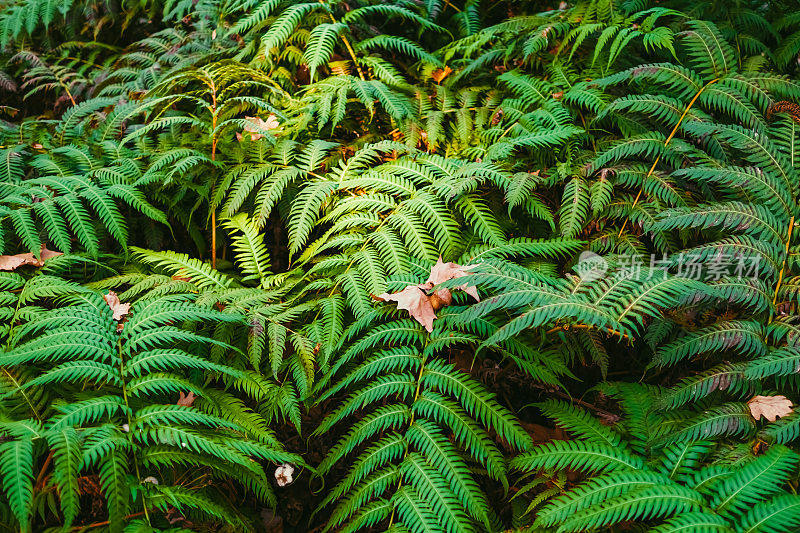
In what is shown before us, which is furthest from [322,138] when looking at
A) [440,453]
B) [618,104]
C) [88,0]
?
[88,0]

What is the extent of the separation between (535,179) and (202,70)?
241cm

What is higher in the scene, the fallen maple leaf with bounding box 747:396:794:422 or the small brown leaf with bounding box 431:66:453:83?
the small brown leaf with bounding box 431:66:453:83

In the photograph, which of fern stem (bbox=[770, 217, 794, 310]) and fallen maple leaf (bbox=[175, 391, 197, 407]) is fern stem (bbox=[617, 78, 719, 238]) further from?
fallen maple leaf (bbox=[175, 391, 197, 407])

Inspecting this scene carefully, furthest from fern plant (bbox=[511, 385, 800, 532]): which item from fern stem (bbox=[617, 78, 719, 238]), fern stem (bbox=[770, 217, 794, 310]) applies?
fern stem (bbox=[617, 78, 719, 238])

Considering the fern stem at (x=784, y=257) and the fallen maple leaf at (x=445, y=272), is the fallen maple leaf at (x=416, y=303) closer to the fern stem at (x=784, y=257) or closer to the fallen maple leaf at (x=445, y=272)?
the fallen maple leaf at (x=445, y=272)

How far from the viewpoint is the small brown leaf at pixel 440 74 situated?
3621 millimetres

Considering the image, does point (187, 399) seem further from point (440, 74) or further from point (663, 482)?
point (440, 74)

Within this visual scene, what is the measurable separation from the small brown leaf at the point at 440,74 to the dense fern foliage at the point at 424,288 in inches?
1.2

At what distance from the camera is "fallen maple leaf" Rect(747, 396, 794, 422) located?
1929 millimetres

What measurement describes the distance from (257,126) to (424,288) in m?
1.55

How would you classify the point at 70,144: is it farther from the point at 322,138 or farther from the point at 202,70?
the point at 322,138

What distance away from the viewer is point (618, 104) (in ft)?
8.72

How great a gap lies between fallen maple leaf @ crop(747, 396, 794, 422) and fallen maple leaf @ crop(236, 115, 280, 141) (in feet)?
9.39

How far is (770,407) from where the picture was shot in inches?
76.7
